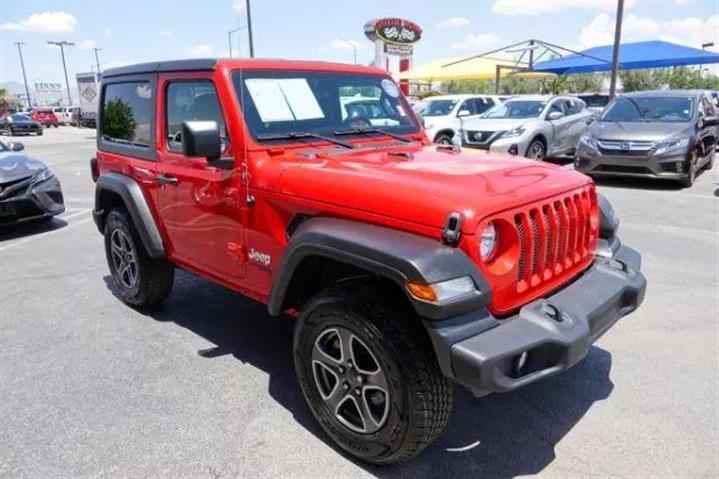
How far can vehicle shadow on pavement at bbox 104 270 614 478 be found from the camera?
2674 mm

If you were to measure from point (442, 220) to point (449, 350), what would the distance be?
20.5 inches

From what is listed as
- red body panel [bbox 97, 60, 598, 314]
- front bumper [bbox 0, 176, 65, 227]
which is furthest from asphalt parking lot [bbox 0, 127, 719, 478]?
front bumper [bbox 0, 176, 65, 227]

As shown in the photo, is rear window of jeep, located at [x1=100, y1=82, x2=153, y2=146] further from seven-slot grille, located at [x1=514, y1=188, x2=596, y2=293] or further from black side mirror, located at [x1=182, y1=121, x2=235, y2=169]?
seven-slot grille, located at [x1=514, y1=188, x2=596, y2=293]

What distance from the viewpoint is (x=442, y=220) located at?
229 centimetres

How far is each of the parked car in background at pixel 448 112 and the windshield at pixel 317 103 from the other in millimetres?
10181

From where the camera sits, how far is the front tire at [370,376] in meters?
2.34

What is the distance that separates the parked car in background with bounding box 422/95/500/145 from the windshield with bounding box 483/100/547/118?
40.1 inches

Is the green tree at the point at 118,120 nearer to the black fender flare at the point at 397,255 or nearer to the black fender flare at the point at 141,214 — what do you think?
the black fender flare at the point at 141,214

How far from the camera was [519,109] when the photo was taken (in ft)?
42.6

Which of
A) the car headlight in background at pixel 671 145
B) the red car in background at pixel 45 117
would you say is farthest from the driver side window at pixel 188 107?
the red car in background at pixel 45 117

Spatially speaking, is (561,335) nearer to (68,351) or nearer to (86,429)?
(86,429)

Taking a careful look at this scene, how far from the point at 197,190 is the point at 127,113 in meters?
1.28

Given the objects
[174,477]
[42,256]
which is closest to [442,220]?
[174,477]

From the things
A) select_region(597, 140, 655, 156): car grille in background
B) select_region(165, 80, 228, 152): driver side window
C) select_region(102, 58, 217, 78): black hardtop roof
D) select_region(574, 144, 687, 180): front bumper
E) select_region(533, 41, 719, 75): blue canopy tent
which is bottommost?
select_region(574, 144, 687, 180): front bumper
